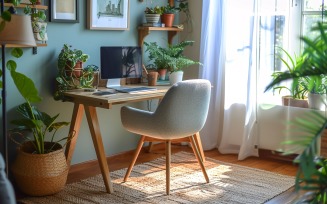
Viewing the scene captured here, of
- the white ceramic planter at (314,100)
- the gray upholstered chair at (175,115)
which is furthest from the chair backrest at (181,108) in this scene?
the white ceramic planter at (314,100)

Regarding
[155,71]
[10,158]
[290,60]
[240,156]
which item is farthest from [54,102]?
[290,60]

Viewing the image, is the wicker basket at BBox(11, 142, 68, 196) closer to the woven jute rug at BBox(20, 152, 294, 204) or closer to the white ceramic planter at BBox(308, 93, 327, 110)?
the woven jute rug at BBox(20, 152, 294, 204)

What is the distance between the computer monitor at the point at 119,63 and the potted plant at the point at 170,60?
19cm

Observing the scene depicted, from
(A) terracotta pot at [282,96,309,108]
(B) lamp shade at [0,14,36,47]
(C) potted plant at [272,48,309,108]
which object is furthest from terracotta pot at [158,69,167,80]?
(B) lamp shade at [0,14,36,47]

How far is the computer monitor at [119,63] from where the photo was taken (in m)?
3.98

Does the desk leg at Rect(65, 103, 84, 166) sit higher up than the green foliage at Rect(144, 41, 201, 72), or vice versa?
the green foliage at Rect(144, 41, 201, 72)

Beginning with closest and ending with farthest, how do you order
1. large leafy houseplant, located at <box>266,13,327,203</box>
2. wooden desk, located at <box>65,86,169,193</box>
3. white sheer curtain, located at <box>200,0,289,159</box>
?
1. large leafy houseplant, located at <box>266,13,327,203</box>
2. wooden desk, located at <box>65,86,169,193</box>
3. white sheer curtain, located at <box>200,0,289,159</box>

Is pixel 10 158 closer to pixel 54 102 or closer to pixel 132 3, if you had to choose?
pixel 54 102

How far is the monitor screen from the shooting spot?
398 centimetres

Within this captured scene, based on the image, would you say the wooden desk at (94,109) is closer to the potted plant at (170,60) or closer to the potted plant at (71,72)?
the potted plant at (71,72)

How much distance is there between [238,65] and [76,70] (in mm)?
1579

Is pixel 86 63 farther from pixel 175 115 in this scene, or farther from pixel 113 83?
pixel 175 115

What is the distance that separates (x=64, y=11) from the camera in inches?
151

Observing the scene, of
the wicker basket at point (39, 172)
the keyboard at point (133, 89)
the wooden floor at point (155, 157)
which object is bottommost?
the wooden floor at point (155, 157)
